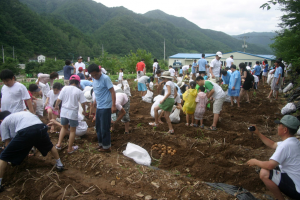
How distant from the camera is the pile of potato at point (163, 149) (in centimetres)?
414

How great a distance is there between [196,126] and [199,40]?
111762mm

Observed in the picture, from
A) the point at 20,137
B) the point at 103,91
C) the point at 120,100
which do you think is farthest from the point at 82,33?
the point at 20,137

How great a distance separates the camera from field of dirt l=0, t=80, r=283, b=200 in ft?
9.89

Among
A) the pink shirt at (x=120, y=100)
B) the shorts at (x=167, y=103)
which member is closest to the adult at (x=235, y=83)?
the shorts at (x=167, y=103)

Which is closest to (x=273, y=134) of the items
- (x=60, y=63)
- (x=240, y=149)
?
(x=240, y=149)

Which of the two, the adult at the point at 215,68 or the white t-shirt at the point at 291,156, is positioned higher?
the adult at the point at 215,68

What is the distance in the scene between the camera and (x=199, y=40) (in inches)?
4311

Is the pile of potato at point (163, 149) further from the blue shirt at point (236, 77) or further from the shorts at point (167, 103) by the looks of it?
the blue shirt at point (236, 77)

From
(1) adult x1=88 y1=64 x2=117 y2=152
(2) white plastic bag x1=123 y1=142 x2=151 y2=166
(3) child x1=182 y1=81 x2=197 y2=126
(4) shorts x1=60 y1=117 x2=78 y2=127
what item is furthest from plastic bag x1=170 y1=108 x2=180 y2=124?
(4) shorts x1=60 y1=117 x2=78 y2=127

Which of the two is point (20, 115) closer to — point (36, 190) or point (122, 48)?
point (36, 190)

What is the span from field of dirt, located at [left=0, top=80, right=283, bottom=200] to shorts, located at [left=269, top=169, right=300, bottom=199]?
425 millimetres

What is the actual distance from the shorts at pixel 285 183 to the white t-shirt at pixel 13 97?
14.3 ft

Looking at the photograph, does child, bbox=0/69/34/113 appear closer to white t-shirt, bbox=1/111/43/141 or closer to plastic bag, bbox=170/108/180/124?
white t-shirt, bbox=1/111/43/141

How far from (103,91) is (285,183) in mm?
3161
